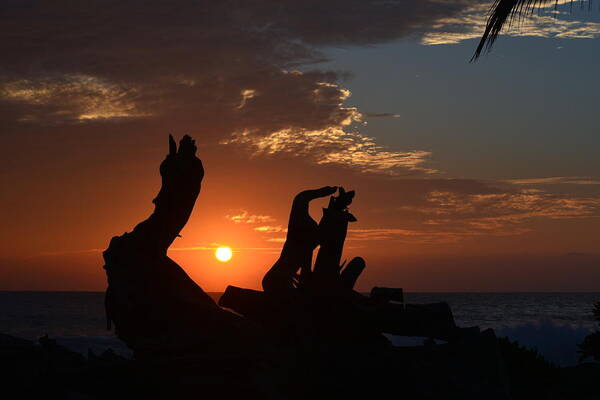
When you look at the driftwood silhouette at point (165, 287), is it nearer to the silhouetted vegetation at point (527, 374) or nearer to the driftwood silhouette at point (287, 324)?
the driftwood silhouette at point (287, 324)

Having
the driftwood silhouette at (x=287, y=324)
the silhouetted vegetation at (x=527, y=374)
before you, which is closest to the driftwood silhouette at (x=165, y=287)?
→ the driftwood silhouette at (x=287, y=324)

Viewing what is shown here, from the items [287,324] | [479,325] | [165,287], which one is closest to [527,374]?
[287,324]

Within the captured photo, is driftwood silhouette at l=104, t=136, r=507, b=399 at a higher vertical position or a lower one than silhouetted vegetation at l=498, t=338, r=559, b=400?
higher

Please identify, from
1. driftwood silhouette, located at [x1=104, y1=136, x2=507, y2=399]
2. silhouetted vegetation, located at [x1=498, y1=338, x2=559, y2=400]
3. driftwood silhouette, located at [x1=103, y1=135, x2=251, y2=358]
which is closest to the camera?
driftwood silhouette, located at [x1=104, y1=136, x2=507, y2=399]

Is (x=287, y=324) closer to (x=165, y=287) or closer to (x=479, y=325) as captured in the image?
(x=165, y=287)

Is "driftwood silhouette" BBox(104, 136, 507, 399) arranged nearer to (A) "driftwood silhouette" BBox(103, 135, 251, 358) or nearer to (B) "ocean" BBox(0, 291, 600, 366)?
(A) "driftwood silhouette" BBox(103, 135, 251, 358)

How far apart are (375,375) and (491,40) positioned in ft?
19.7

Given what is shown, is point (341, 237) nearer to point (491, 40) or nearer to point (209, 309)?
point (209, 309)

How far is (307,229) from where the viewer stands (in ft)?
40.9

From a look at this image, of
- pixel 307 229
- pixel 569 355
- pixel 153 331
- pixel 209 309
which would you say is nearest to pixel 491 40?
pixel 307 229


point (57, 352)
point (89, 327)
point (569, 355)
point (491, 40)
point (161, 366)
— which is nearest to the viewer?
point (491, 40)

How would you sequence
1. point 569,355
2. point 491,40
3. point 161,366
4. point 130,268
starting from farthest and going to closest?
point 569,355 < point 130,268 < point 161,366 < point 491,40

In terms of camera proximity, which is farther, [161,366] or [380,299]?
[380,299]

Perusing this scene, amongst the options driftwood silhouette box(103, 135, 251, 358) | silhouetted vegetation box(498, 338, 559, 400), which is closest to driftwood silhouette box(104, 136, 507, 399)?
driftwood silhouette box(103, 135, 251, 358)
